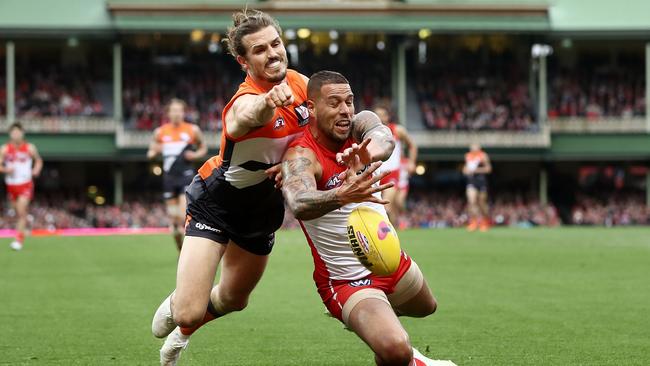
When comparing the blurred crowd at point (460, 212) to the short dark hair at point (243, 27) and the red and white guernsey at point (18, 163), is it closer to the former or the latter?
the red and white guernsey at point (18, 163)

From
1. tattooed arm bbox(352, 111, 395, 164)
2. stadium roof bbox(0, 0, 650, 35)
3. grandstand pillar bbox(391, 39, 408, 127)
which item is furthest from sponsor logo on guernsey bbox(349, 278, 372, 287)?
grandstand pillar bbox(391, 39, 408, 127)

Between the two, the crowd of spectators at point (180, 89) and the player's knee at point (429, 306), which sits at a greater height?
the player's knee at point (429, 306)

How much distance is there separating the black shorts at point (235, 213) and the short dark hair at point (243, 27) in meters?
0.99

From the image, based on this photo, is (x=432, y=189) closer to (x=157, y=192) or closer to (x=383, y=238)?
(x=157, y=192)

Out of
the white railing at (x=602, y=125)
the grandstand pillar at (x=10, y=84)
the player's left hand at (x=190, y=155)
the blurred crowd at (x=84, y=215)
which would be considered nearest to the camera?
the player's left hand at (x=190, y=155)

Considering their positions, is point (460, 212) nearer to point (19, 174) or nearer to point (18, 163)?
point (18, 163)

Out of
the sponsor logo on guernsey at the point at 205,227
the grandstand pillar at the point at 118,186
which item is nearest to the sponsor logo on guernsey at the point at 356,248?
the sponsor logo on guernsey at the point at 205,227

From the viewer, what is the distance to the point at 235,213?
804 cm

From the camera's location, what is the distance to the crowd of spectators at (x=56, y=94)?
45847 millimetres

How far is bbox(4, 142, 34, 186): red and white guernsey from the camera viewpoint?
23312 millimetres

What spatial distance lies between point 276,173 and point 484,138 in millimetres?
39188

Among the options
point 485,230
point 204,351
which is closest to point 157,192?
point 485,230

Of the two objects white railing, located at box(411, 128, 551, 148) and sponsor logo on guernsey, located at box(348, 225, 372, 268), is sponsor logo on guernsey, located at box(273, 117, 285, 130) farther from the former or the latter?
white railing, located at box(411, 128, 551, 148)

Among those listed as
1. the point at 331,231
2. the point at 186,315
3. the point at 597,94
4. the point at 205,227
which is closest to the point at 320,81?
the point at 331,231
